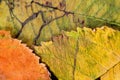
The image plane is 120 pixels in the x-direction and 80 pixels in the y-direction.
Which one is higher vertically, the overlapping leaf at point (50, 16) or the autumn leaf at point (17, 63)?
the overlapping leaf at point (50, 16)

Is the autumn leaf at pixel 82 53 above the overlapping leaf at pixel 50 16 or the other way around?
the other way around

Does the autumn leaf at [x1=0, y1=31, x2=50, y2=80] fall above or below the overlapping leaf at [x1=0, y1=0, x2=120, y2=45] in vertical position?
below

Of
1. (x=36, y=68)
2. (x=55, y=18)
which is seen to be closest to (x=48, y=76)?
(x=36, y=68)

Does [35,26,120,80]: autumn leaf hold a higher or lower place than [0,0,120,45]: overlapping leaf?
lower

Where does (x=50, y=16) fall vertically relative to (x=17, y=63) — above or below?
above
